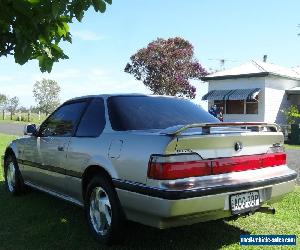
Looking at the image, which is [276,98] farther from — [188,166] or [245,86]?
[188,166]

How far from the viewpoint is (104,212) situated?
454 centimetres

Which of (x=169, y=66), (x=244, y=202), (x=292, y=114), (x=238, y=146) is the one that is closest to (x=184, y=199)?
(x=244, y=202)

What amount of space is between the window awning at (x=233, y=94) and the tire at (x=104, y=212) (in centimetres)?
2349

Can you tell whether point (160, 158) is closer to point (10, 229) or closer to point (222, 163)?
point (222, 163)

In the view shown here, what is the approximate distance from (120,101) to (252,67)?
1029 inches

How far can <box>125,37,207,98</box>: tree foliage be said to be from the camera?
42.6 m

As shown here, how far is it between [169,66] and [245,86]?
15207 mm

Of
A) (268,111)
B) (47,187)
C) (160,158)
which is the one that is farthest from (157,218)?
(268,111)

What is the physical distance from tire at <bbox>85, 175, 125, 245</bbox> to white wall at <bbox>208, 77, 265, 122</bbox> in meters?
24.1

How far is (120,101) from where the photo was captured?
16.4 feet

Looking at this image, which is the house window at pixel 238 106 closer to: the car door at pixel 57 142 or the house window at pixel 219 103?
the house window at pixel 219 103

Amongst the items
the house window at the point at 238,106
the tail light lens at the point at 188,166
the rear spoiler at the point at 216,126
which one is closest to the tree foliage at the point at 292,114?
the house window at the point at 238,106

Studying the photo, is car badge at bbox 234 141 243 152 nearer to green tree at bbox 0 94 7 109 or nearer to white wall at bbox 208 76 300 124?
white wall at bbox 208 76 300 124

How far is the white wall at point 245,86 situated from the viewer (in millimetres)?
27770
